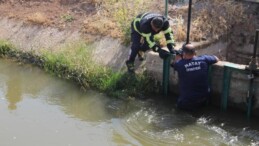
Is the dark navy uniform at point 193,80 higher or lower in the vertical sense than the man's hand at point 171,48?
lower

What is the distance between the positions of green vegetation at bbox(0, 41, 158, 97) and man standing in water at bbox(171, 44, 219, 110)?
3.69ft

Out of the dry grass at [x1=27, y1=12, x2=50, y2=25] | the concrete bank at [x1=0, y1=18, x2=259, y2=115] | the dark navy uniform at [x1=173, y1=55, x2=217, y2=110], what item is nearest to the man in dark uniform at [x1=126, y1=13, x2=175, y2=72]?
the concrete bank at [x1=0, y1=18, x2=259, y2=115]

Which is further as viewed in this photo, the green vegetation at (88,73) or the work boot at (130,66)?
the work boot at (130,66)

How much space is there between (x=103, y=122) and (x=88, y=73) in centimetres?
184

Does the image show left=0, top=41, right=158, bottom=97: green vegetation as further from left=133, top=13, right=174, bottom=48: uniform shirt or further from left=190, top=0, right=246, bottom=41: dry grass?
left=190, top=0, right=246, bottom=41: dry grass

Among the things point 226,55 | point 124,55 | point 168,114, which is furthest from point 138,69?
point 226,55

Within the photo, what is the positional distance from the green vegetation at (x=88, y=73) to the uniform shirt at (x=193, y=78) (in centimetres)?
120

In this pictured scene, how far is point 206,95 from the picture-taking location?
31.5ft

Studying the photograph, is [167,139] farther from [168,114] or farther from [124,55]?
[124,55]

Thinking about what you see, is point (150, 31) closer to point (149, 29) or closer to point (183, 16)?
Result: point (149, 29)

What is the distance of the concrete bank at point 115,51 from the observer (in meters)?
9.51

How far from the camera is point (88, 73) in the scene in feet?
36.0

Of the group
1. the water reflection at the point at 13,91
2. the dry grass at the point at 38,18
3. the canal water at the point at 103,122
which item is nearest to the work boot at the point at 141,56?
the canal water at the point at 103,122

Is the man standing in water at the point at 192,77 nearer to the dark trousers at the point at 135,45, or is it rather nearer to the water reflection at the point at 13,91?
the dark trousers at the point at 135,45
